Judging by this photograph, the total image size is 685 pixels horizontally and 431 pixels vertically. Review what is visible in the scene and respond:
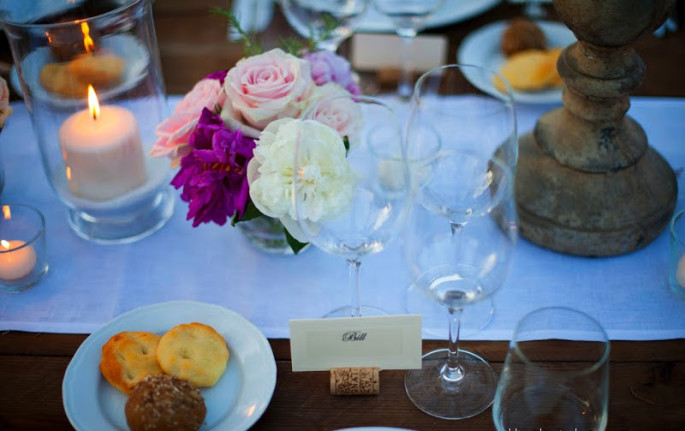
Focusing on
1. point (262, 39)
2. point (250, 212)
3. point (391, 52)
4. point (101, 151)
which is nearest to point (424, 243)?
point (250, 212)

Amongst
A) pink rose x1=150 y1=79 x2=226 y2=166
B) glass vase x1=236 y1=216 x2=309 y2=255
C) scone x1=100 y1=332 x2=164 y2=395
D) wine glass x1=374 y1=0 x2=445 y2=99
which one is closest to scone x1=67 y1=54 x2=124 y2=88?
pink rose x1=150 y1=79 x2=226 y2=166

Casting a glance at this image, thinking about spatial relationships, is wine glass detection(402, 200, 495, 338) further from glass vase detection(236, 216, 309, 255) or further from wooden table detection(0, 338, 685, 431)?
glass vase detection(236, 216, 309, 255)

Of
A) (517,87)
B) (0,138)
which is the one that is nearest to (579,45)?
(517,87)

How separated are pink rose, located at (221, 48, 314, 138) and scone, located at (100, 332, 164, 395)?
0.26 meters

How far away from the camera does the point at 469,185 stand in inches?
33.8

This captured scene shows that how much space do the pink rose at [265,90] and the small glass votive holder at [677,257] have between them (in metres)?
0.48

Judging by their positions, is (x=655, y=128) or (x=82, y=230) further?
(x=655, y=128)

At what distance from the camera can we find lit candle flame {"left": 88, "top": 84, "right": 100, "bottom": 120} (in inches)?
39.1

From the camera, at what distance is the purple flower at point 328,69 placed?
935mm

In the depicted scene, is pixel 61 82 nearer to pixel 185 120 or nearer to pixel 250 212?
pixel 185 120

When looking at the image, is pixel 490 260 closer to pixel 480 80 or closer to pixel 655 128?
pixel 480 80

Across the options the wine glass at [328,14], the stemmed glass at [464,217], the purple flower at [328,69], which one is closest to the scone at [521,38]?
the wine glass at [328,14]

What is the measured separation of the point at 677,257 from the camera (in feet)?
3.02

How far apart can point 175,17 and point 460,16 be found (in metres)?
0.64
